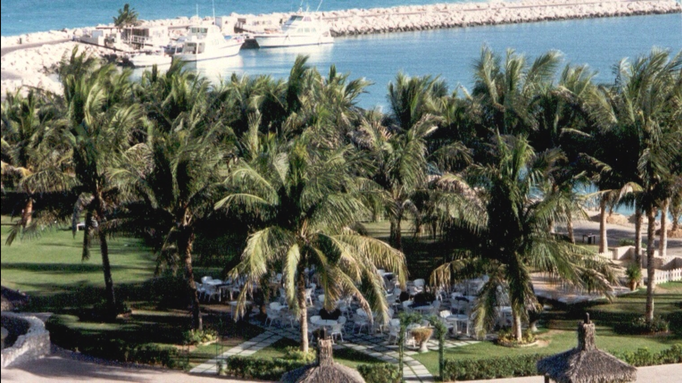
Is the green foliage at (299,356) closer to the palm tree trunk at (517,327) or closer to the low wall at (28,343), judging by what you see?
the palm tree trunk at (517,327)

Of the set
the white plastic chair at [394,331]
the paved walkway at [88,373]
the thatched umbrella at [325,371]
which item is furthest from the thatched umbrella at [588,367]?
the paved walkway at [88,373]

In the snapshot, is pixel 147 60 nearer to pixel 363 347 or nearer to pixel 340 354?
pixel 363 347

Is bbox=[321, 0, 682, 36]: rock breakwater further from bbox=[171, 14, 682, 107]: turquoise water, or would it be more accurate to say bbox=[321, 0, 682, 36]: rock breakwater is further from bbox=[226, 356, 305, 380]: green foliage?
bbox=[226, 356, 305, 380]: green foliage

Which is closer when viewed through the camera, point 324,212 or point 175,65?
point 324,212

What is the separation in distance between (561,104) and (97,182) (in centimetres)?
1184

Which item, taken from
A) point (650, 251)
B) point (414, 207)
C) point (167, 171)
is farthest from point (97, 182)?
point (650, 251)

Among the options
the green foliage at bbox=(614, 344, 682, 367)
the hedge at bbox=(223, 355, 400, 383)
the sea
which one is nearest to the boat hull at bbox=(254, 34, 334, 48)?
the sea

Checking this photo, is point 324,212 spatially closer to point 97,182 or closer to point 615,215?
point 97,182

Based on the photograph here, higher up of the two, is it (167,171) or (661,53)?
(661,53)

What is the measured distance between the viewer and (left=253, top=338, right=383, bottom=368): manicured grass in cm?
1800

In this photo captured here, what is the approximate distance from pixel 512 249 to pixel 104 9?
238 ft

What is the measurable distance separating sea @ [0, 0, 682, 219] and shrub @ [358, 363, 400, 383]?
4575 centimetres

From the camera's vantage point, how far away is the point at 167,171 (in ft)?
59.6

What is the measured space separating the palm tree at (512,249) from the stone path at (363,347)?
132 centimetres
